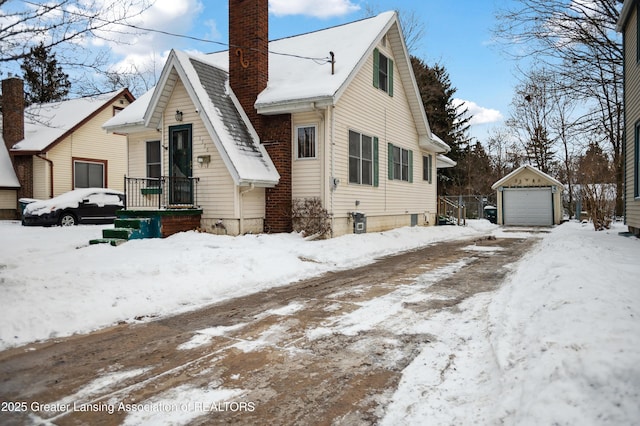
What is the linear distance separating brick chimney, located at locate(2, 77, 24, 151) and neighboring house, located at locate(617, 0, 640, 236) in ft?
83.4

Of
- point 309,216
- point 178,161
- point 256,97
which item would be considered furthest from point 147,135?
point 309,216

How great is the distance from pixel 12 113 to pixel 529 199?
97.0ft

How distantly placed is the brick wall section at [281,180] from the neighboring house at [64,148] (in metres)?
11.8

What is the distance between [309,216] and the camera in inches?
482

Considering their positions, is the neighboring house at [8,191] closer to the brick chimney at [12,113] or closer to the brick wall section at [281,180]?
the brick chimney at [12,113]

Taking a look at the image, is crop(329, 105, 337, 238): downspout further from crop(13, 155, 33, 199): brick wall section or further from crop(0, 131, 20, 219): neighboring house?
crop(0, 131, 20, 219): neighboring house

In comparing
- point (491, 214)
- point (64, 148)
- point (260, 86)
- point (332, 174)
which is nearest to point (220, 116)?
point (260, 86)

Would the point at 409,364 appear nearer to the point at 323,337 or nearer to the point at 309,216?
the point at 323,337

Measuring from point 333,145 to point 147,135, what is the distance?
22.7ft

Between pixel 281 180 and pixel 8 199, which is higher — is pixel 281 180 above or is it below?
above

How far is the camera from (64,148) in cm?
2198

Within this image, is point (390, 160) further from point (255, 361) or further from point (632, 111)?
point (255, 361)

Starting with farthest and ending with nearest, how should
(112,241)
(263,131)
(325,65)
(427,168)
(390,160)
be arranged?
(427,168) → (390,160) → (325,65) → (263,131) → (112,241)

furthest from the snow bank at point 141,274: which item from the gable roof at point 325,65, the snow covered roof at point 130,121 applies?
the snow covered roof at point 130,121
